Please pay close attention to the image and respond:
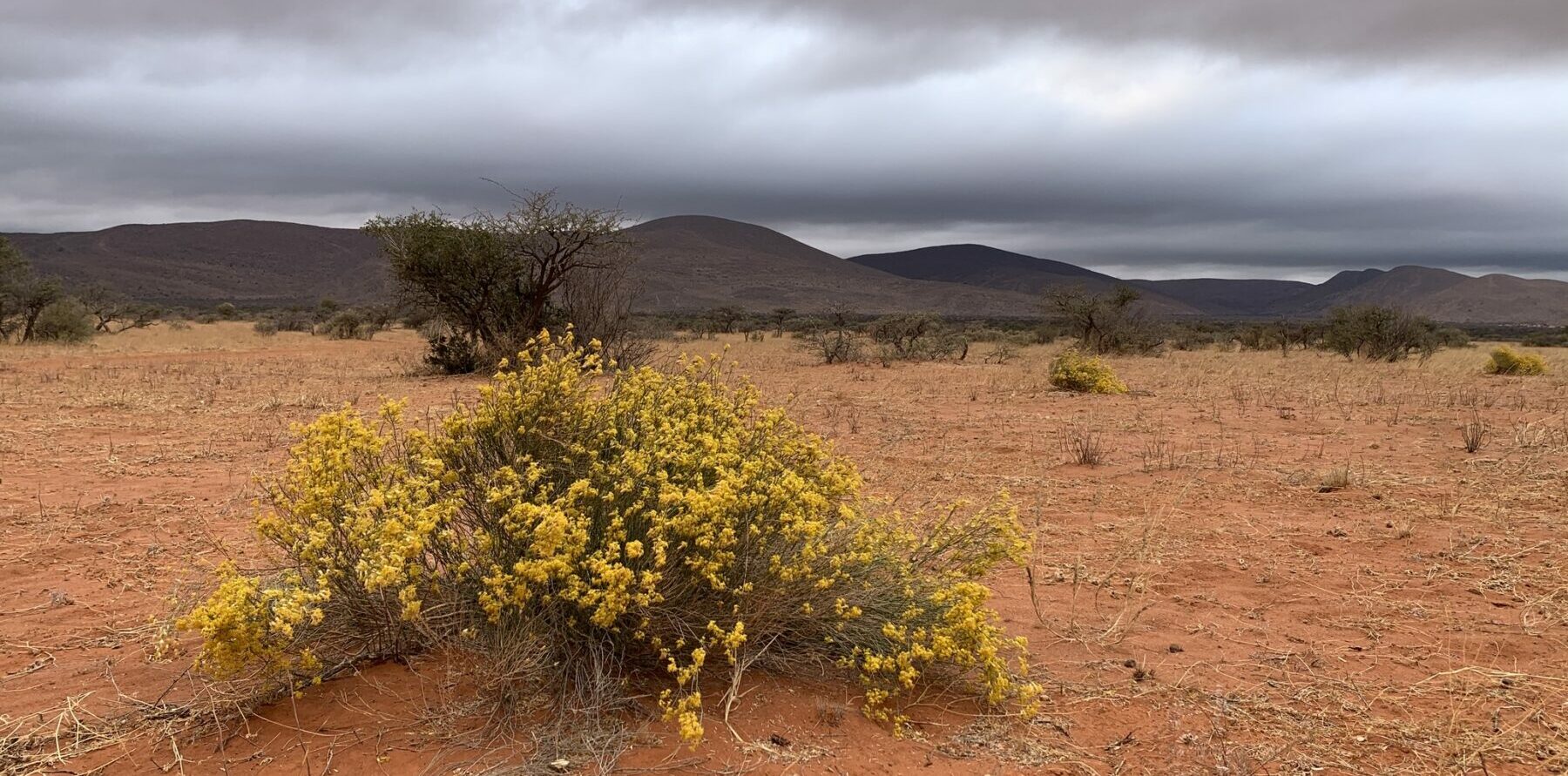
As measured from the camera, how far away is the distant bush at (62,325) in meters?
24.5

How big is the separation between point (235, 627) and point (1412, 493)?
7.18 meters

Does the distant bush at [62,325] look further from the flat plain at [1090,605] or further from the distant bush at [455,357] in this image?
the flat plain at [1090,605]

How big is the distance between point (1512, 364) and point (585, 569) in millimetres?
21245

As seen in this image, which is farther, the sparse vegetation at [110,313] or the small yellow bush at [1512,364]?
the sparse vegetation at [110,313]

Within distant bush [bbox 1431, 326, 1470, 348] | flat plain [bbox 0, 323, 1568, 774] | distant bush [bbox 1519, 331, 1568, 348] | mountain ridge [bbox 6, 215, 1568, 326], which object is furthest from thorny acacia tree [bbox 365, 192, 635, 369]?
mountain ridge [bbox 6, 215, 1568, 326]

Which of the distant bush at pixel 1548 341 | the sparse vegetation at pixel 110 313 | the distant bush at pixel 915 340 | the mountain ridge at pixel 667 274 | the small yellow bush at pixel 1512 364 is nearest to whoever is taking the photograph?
the small yellow bush at pixel 1512 364

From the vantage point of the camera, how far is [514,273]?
18.1m

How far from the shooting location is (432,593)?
308 centimetres

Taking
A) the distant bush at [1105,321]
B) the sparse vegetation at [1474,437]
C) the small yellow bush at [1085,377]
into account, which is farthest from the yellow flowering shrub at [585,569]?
the distant bush at [1105,321]

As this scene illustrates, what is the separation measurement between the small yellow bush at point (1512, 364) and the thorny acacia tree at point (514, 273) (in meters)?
17.2

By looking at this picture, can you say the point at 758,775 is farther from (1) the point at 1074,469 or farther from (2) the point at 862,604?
(1) the point at 1074,469

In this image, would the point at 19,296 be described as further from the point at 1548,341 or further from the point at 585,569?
the point at 1548,341

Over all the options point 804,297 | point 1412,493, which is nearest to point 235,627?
point 1412,493

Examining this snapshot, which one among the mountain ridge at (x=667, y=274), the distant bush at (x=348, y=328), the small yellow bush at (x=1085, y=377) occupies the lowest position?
the distant bush at (x=348, y=328)
